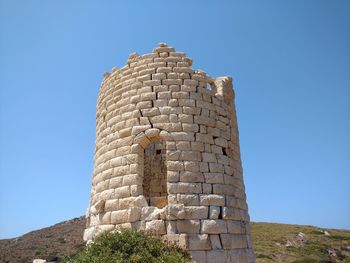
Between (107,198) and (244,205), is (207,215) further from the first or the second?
(107,198)

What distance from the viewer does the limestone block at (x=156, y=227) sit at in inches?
225

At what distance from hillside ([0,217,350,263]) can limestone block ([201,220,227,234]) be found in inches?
727

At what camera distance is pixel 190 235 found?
18.8 feet

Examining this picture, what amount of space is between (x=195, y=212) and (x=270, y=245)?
1052 inches

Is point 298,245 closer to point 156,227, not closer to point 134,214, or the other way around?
point 156,227

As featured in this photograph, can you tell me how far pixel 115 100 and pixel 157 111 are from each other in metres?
1.48

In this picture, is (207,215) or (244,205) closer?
(207,215)

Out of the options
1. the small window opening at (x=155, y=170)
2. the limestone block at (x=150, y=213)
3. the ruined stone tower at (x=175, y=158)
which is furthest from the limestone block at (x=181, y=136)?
the small window opening at (x=155, y=170)

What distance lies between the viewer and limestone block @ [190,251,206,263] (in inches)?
219

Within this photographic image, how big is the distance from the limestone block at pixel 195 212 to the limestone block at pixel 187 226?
0.38 ft

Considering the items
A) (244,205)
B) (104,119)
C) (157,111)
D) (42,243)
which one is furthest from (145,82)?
(42,243)

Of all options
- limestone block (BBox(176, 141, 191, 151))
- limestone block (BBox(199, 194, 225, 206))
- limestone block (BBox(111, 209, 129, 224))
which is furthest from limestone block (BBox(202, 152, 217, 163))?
limestone block (BBox(111, 209, 129, 224))

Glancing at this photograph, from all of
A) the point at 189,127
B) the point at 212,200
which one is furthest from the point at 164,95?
the point at 212,200

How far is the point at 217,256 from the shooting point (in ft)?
18.8
